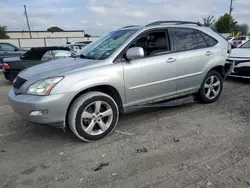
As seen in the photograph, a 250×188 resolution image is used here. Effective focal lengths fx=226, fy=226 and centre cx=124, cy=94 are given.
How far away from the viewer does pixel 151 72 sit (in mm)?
3814

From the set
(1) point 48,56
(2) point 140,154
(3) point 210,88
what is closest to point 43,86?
(2) point 140,154

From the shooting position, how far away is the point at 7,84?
804 centimetres

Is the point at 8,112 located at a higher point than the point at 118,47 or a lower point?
lower

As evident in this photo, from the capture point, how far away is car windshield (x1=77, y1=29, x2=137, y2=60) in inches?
146

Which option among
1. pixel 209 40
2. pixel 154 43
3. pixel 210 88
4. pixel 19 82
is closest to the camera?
pixel 19 82

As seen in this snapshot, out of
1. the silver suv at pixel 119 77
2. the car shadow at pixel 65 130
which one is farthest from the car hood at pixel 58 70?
the car shadow at pixel 65 130

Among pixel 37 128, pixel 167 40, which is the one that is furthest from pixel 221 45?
pixel 37 128

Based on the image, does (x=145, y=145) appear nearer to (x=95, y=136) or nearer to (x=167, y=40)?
(x=95, y=136)

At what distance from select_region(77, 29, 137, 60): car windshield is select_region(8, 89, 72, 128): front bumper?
39.7 inches

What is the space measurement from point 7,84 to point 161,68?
633 centimetres

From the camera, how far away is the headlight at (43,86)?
119 inches

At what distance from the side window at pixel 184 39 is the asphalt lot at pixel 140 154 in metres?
1.30

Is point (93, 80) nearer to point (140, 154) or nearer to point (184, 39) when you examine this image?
point (140, 154)

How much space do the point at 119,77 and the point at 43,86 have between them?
112 cm
